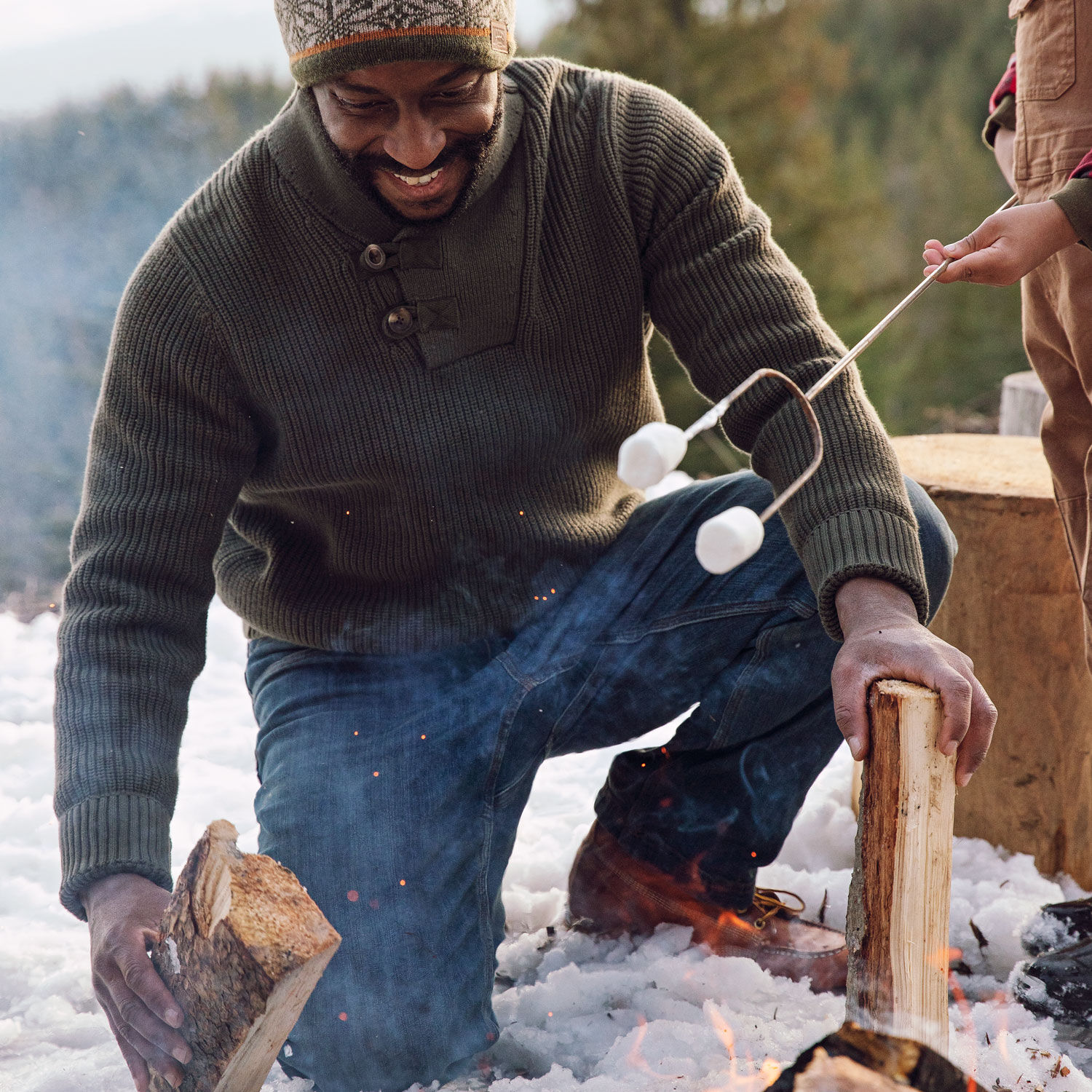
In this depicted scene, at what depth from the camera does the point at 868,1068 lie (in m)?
1.13

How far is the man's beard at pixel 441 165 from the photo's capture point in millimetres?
1659

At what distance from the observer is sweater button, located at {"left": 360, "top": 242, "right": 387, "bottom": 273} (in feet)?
5.74

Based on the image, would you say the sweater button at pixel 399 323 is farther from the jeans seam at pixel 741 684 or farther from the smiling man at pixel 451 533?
the jeans seam at pixel 741 684

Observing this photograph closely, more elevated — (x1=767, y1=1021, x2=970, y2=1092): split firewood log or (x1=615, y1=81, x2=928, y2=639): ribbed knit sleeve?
(x1=615, y1=81, x2=928, y2=639): ribbed knit sleeve

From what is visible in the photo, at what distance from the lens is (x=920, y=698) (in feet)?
4.25

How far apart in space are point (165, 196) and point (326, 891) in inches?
205

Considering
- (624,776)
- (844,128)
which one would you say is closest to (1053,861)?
(624,776)

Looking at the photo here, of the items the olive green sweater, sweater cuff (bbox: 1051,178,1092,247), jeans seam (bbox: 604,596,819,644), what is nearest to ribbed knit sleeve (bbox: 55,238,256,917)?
the olive green sweater

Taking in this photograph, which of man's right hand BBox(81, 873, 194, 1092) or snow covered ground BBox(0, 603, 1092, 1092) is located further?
snow covered ground BBox(0, 603, 1092, 1092)

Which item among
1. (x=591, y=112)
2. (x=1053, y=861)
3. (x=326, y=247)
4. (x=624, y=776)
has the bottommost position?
(x=1053, y=861)

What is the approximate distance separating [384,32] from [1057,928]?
5.88 feet

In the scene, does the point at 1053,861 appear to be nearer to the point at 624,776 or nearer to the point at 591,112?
the point at 624,776

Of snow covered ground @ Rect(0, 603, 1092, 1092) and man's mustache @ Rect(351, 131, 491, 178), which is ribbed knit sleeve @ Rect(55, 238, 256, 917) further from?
snow covered ground @ Rect(0, 603, 1092, 1092)

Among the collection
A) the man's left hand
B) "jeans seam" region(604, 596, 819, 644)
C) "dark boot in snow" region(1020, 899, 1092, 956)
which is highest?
the man's left hand
